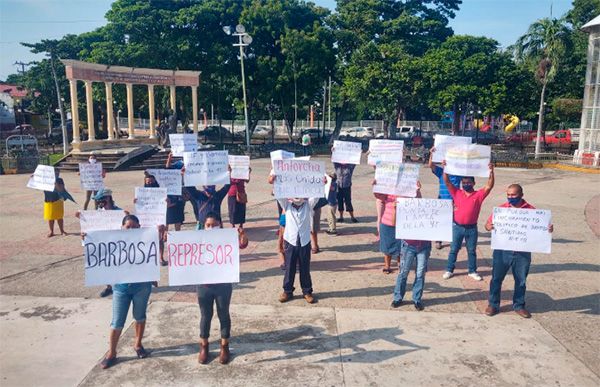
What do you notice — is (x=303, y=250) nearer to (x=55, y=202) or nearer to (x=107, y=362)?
(x=107, y=362)

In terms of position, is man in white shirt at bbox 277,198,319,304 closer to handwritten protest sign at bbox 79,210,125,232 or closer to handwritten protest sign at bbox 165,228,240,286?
handwritten protest sign at bbox 165,228,240,286

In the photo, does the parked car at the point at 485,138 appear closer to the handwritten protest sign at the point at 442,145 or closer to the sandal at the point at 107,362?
the handwritten protest sign at the point at 442,145

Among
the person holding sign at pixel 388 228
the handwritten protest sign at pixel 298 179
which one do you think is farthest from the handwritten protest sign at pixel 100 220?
the person holding sign at pixel 388 228

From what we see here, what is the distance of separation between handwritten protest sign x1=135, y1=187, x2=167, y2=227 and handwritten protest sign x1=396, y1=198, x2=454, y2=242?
364 centimetres

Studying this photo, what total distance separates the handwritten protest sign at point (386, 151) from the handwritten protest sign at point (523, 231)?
3.63 meters

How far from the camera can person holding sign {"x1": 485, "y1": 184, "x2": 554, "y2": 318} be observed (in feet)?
22.5

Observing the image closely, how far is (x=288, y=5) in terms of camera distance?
3466 cm

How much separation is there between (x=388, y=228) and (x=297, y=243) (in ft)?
6.48

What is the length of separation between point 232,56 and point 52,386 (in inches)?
1234

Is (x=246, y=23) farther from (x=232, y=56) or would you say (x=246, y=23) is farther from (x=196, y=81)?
(x=196, y=81)

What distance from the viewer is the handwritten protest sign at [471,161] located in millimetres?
8203

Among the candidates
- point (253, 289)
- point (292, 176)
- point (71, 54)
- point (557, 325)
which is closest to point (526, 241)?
point (557, 325)

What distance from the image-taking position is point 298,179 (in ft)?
24.6

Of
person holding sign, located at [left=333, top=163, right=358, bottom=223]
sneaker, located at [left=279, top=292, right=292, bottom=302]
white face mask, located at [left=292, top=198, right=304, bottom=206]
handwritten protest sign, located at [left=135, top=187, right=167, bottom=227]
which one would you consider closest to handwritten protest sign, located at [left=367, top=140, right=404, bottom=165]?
person holding sign, located at [left=333, top=163, right=358, bottom=223]
